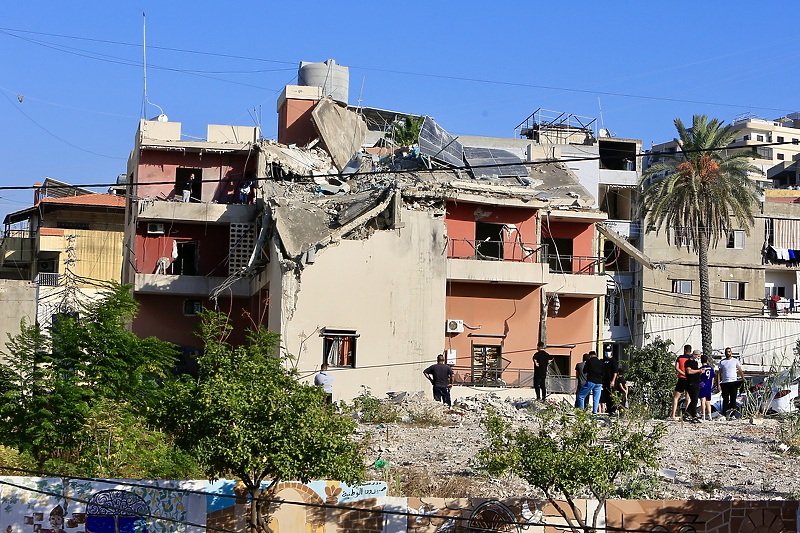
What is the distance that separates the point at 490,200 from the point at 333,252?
276 inches

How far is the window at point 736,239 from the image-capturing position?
170ft

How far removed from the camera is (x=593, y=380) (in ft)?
66.3

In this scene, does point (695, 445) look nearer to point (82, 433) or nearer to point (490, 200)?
point (82, 433)

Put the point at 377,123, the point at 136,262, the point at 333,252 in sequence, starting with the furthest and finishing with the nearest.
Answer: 1. the point at 377,123
2. the point at 136,262
3. the point at 333,252

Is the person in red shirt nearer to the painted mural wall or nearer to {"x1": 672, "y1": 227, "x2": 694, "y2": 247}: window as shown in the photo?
the painted mural wall

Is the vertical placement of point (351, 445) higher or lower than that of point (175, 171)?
lower

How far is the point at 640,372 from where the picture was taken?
31203mm

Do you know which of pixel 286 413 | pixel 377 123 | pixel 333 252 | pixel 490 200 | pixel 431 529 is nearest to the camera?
pixel 286 413

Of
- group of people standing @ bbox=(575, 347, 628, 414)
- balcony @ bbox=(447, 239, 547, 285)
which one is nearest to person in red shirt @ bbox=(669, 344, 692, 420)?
group of people standing @ bbox=(575, 347, 628, 414)

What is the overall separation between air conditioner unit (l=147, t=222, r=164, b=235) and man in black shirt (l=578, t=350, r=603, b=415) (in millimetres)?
19043

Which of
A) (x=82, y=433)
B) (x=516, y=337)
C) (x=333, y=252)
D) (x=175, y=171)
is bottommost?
(x=82, y=433)

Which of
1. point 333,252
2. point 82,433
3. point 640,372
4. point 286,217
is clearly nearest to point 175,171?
point 286,217

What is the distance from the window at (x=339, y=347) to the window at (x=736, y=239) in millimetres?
31894

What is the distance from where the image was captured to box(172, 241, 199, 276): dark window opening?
34875mm
